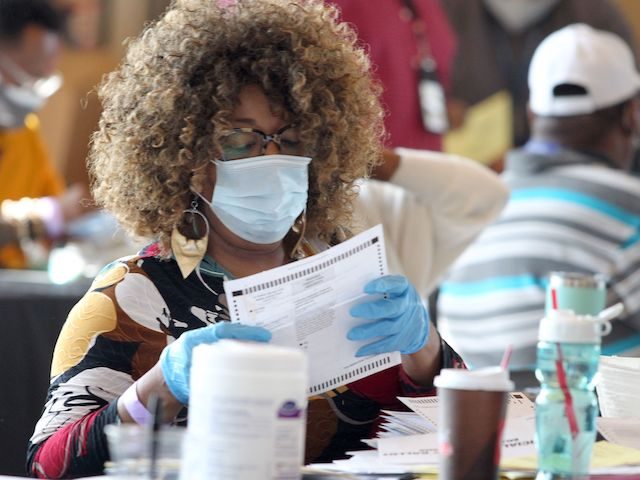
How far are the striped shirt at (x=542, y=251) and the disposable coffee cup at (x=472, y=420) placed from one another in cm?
186

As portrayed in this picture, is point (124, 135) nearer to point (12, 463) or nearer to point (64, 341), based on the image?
point (64, 341)

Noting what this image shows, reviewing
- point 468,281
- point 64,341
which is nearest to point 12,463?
point 64,341

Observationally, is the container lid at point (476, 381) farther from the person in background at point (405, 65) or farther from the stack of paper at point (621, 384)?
Answer: the person in background at point (405, 65)

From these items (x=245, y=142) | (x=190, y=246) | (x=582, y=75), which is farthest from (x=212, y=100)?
(x=582, y=75)

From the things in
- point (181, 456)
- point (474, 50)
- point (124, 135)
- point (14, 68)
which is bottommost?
point (181, 456)

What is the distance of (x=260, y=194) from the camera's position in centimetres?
155

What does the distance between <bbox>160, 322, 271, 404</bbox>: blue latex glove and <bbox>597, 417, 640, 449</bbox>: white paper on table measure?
0.49 m

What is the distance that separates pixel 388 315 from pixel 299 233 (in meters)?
0.38

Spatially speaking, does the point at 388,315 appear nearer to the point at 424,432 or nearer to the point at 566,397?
the point at 424,432

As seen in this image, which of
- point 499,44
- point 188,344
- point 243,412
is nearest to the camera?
point 243,412

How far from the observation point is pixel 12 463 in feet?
6.20

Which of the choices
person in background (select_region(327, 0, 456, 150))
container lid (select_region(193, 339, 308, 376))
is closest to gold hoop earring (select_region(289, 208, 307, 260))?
container lid (select_region(193, 339, 308, 376))

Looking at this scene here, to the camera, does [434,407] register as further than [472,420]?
Yes

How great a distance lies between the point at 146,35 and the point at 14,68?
2.67 m
